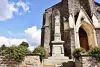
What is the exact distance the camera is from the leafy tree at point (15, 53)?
295 inches

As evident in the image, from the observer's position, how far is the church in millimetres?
16203

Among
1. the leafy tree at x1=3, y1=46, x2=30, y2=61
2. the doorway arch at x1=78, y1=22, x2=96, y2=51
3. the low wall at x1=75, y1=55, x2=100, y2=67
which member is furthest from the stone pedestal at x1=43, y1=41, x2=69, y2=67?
the doorway arch at x1=78, y1=22, x2=96, y2=51

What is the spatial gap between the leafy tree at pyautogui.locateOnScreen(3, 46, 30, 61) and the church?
26.8 ft

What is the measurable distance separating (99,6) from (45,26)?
30.1 ft

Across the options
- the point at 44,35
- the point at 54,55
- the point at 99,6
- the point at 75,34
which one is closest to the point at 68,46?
the point at 75,34

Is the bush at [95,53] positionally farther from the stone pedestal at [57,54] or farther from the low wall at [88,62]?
the stone pedestal at [57,54]

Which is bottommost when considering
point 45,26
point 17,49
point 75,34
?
point 17,49

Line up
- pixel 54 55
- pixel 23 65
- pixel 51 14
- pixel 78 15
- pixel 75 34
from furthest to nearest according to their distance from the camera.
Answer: pixel 51 14 → pixel 78 15 → pixel 75 34 → pixel 54 55 → pixel 23 65

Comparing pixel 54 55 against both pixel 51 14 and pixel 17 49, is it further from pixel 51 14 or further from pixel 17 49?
pixel 51 14

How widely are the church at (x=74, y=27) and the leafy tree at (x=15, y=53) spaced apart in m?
8.17

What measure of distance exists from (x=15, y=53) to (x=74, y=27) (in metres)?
10.4

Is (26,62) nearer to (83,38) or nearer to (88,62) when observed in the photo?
(88,62)

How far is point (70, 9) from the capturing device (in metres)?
18.3

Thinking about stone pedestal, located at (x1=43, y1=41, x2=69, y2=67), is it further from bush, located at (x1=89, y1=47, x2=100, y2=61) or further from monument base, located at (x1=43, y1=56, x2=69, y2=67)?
bush, located at (x1=89, y1=47, x2=100, y2=61)
